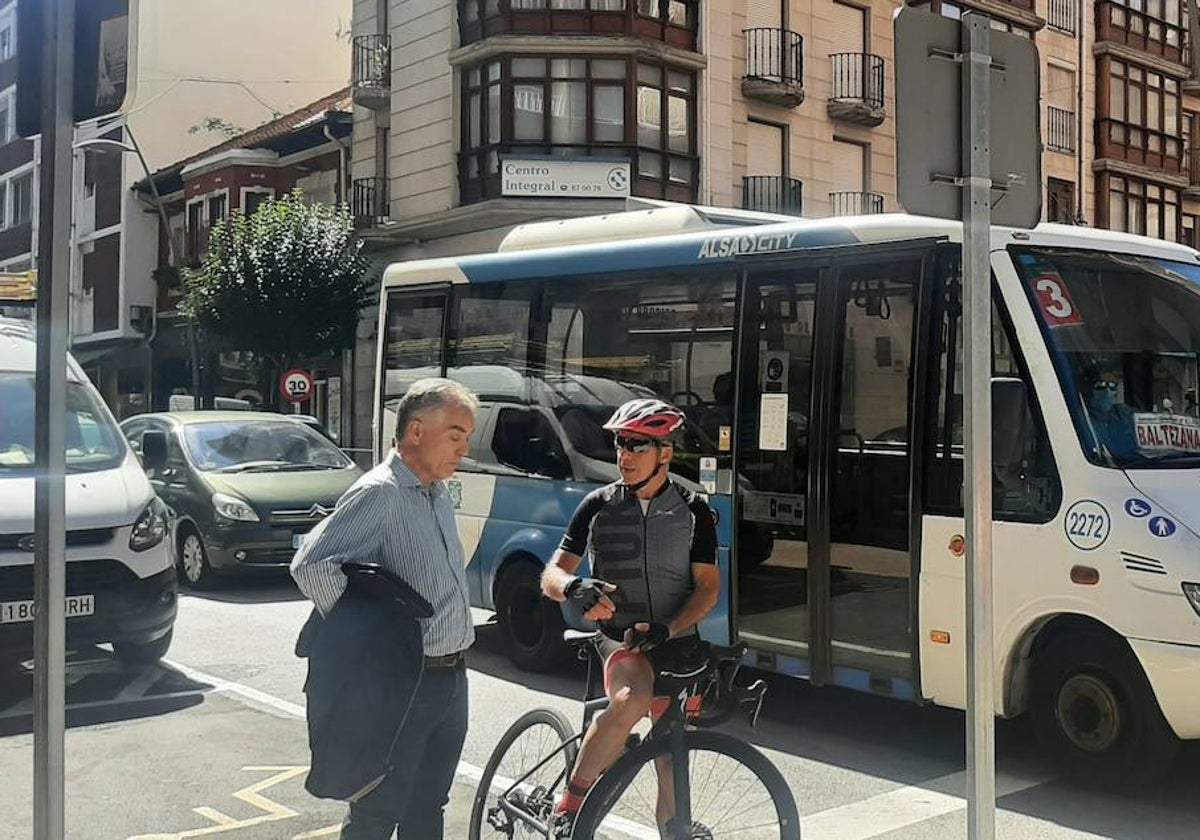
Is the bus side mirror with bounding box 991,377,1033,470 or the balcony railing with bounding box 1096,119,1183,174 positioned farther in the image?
the balcony railing with bounding box 1096,119,1183,174

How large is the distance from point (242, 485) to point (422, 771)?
8.93m

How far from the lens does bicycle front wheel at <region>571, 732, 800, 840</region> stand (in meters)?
3.76

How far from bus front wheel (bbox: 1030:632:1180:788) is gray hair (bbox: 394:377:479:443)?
3.46 metres

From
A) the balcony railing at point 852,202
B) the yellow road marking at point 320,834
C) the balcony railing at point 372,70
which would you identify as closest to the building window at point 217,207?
the balcony railing at point 372,70

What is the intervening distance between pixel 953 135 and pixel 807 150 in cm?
2533

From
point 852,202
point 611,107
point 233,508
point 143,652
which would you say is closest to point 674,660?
point 143,652

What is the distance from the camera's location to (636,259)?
310 inches

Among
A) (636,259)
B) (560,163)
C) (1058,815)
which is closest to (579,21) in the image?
(560,163)

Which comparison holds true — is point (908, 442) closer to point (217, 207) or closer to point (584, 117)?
point (584, 117)

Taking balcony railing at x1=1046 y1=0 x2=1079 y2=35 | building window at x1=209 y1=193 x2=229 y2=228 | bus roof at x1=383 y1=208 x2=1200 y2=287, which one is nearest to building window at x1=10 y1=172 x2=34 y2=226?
building window at x1=209 y1=193 x2=229 y2=228

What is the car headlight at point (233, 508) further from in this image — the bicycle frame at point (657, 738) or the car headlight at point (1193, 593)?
the car headlight at point (1193, 593)

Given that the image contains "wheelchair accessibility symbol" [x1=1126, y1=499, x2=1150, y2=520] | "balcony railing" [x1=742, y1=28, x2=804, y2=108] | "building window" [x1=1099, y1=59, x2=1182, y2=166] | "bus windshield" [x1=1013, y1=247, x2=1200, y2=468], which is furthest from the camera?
"building window" [x1=1099, y1=59, x2=1182, y2=166]

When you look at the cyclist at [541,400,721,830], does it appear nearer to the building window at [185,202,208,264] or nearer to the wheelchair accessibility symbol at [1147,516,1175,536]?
the wheelchair accessibility symbol at [1147,516,1175,536]

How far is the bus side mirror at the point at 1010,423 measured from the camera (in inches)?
233
